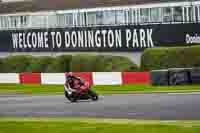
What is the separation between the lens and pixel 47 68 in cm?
4356

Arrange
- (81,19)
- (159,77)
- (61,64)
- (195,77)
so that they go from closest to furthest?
(195,77) < (159,77) < (61,64) < (81,19)

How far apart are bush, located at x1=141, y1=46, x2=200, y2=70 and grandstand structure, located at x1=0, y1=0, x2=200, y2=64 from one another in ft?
10.3

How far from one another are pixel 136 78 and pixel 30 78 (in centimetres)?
807

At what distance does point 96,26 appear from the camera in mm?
45781

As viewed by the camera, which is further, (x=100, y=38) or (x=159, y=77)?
(x=100, y=38)

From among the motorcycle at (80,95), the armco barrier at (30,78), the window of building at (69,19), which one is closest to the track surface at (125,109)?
the motorcycle at (80,95)

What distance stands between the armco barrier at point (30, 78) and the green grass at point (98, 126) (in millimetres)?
22147

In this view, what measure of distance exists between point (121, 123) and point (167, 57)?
21034 millimetres

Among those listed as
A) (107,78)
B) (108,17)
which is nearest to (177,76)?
(107,78)

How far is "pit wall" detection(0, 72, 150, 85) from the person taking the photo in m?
34.3

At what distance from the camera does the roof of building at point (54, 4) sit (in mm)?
47188

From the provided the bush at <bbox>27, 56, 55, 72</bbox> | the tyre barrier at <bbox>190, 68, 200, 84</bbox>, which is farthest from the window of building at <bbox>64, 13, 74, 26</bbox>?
the tyre barrier at <bbox>190, 68, 200, 84</bbox>

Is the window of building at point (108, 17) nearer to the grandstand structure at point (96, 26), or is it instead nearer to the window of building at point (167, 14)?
the grandstand structure at point (96, 26)

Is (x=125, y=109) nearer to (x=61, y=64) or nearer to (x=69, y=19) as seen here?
(x=61, y=64)
